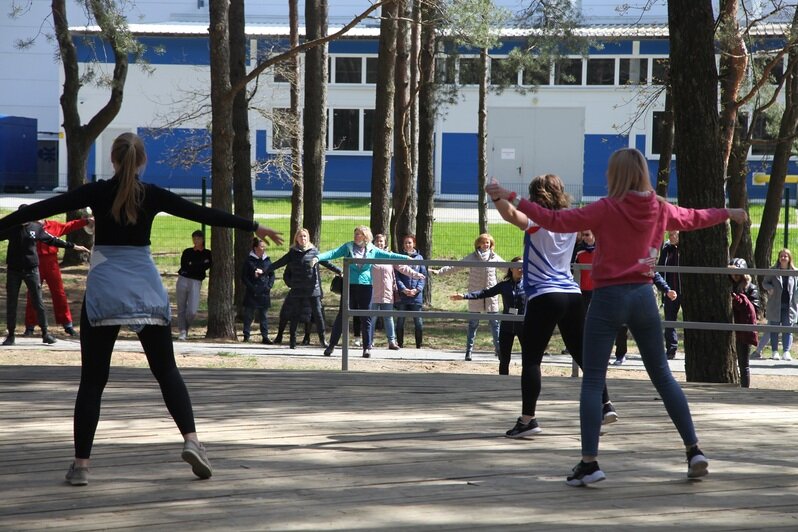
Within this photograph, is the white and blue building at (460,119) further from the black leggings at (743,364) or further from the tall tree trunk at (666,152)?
the black leggings at (743,364)

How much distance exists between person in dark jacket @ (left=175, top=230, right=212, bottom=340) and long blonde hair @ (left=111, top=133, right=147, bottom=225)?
11.4m

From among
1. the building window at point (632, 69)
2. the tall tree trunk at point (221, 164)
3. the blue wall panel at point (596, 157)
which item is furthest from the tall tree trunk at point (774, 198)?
the building window at point (632, 69)

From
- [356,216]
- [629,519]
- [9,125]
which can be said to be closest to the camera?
[629,519]

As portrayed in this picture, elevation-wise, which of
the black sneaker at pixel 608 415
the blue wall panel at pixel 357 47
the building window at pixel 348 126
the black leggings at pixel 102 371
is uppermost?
the blue wall panel at pixel 357 47

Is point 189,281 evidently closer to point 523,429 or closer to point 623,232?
point 523,429

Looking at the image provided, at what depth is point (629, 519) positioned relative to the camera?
15.3 feet

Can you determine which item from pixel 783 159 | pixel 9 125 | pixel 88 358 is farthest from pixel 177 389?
pixel 9 125

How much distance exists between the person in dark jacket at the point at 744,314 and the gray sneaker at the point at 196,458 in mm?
7793

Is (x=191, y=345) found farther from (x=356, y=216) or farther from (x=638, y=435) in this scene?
(x=356, y=216)

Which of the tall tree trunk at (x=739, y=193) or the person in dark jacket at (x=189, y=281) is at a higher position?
the tall tree trunk at (x=739, y=193)

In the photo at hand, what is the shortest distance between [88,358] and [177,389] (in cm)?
44

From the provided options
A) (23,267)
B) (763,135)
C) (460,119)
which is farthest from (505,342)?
(460,119)

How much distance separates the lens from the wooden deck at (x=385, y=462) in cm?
469

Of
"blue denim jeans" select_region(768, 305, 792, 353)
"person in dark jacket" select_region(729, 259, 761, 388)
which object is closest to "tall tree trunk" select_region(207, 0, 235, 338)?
"person in dark jacket" select_region(729, 259, 761, 388)
